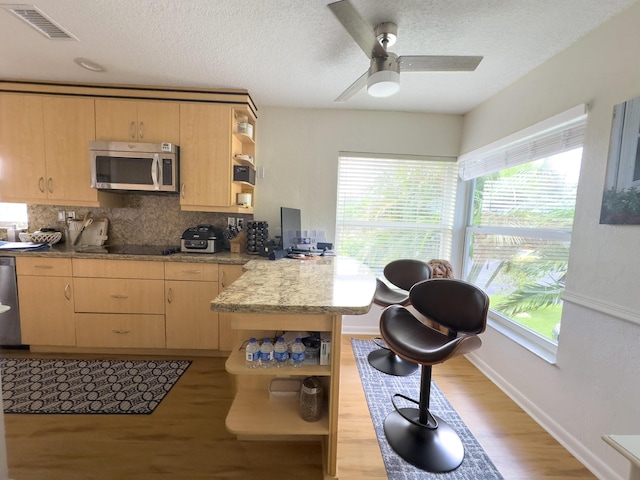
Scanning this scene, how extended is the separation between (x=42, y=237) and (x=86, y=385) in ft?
5.14

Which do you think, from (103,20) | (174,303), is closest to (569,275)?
(174,303)

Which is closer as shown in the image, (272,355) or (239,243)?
(272,355)

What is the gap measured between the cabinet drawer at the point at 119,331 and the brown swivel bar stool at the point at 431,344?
204 centimetres

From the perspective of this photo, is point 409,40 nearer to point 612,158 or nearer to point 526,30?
point 526,30

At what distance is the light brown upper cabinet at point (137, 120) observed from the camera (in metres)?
2.44

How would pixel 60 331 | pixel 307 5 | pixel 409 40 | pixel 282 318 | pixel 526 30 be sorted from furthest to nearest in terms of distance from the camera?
pixel 60 331, pixel 409 40, pixel 526 30, pixel 307 5, pixel 282 318

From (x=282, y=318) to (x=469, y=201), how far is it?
2.61 m

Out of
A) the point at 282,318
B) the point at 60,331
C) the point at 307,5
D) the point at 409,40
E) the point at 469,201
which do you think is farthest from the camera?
the point at 469,201

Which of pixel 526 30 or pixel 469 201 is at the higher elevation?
pixel 526 30

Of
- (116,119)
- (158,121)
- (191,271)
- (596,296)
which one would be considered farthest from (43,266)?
(596,296)

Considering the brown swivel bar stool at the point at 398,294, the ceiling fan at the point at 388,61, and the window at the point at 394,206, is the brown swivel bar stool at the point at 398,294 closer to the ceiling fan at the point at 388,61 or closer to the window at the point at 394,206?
the window at the point at 394,206

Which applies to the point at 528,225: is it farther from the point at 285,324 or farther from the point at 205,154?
the point at 205,154

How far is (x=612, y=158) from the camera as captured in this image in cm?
143

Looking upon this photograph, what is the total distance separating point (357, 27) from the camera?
1369 millimetres
